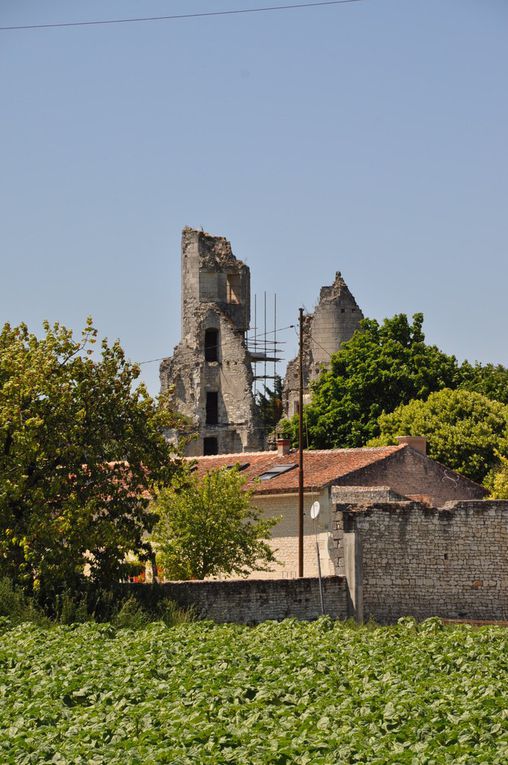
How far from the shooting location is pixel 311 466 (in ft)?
125

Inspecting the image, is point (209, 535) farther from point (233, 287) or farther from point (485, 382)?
point (233, 287)

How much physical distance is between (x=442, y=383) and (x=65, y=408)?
31347 mm

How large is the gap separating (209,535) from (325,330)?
1577 inches

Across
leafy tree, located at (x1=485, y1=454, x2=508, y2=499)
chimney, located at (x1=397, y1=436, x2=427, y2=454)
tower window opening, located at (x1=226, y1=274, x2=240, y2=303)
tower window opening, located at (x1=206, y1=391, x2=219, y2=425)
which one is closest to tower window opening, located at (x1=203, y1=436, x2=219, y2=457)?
tower window opening, located at (x1=206, y1=391, x2=219, y2=425)

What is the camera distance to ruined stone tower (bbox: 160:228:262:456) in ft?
225

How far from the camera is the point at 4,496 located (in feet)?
89.7

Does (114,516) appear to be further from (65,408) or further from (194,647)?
(194,647)

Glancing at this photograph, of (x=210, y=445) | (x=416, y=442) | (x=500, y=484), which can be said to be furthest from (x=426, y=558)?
(x=210, y=445)

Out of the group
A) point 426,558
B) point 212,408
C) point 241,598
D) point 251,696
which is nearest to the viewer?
point 251,696

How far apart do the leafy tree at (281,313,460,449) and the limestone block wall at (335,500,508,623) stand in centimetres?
2566

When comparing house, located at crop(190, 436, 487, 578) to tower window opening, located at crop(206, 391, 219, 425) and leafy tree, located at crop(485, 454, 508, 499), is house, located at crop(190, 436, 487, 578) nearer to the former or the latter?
leafy tree, located at crop(485, 454, 508, 499)

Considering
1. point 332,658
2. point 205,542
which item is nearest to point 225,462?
point 205,542

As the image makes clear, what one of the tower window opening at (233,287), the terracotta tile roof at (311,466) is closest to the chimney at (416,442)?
the terracotta tile roof at (311,466)

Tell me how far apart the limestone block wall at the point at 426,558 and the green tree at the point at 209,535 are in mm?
3782
